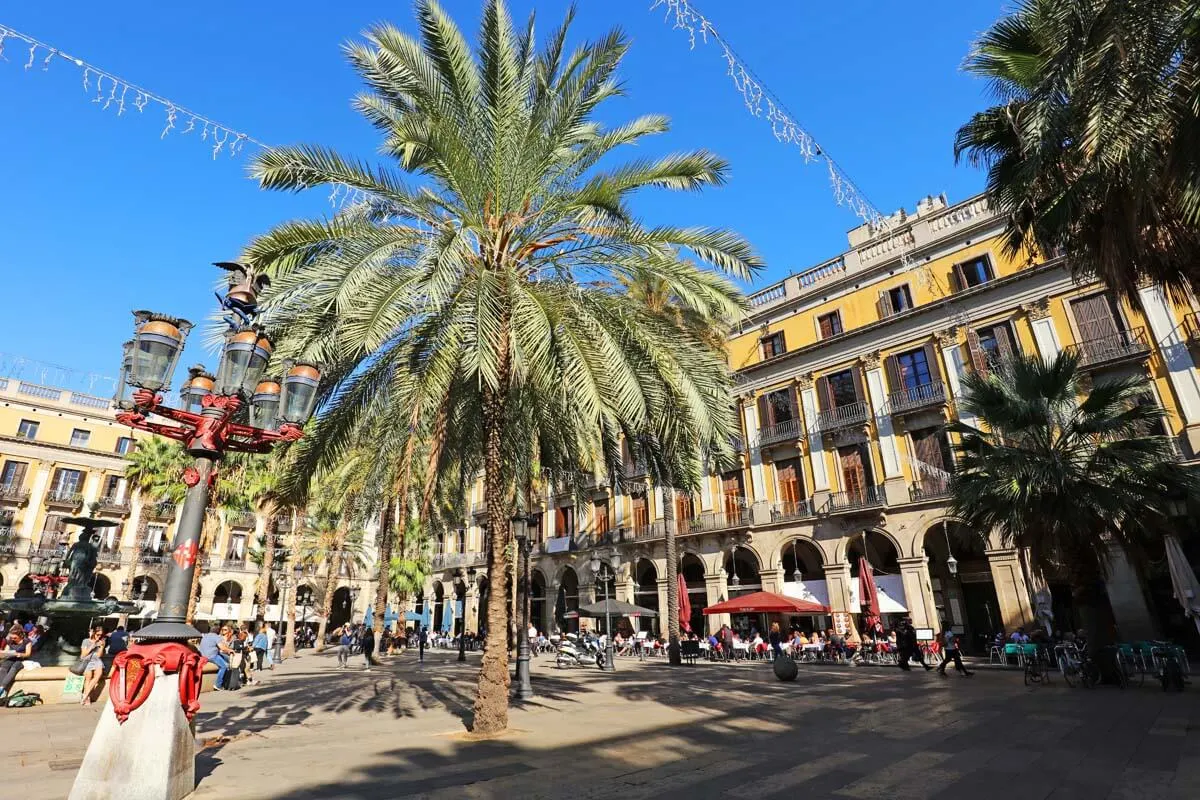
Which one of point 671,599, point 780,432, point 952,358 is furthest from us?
point 780,432

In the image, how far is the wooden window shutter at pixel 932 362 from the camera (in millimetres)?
23344

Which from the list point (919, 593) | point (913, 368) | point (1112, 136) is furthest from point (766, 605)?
point (1112, 136)

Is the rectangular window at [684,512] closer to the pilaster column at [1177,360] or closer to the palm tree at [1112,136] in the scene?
the pilaster column at [1177,360]

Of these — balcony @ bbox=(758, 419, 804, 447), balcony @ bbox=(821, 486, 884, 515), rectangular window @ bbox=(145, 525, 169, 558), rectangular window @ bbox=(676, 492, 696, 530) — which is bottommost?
balcony @ bbox=(821, 486, 884, 515)

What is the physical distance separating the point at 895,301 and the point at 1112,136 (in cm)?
2003

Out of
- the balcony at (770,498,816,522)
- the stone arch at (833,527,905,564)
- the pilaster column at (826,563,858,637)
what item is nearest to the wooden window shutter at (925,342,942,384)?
the stone arch at (833,527,905,564)

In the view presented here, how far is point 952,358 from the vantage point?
75.7ft

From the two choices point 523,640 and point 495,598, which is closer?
point 495,598

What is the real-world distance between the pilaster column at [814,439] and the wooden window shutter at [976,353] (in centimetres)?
624

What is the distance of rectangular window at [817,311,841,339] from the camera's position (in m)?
27.0

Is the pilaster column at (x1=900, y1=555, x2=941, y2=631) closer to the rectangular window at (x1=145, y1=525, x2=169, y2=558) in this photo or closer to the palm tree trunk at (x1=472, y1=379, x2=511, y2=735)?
the palm tree trunk at (x1=472, y1=379, x2=511, y2=735)

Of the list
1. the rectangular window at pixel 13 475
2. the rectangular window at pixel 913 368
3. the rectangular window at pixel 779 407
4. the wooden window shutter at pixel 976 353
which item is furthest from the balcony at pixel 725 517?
the rectangular window at pixel 13 475

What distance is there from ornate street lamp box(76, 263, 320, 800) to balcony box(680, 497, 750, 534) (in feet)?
77.7

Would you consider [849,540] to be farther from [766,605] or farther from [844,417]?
[766,605]
